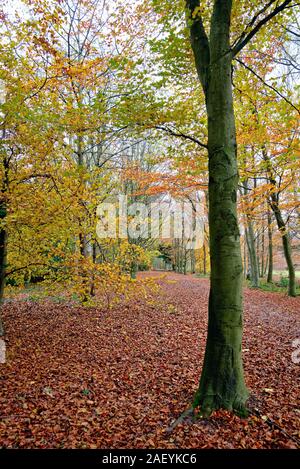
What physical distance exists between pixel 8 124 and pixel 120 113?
1.80 m

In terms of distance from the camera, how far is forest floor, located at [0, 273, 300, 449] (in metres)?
3.00

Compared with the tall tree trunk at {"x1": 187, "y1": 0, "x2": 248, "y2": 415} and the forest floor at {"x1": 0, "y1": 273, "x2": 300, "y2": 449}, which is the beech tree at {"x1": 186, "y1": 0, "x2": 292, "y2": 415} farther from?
the forest floor at {"x1": 0, "y1": 273, "x2": 300, "y2": 449}

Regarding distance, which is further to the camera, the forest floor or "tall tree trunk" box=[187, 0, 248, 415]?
"tall tree trunk" box=[187, 0, 248, 415]

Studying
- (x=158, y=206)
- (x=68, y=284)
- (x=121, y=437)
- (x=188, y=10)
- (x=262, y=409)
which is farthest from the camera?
(x=158, y=206)

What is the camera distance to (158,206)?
20.4 m

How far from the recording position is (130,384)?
4.25m

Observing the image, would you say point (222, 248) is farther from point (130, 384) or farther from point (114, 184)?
point (114, 184)

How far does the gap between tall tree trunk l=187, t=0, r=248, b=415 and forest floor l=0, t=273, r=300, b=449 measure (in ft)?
0.99

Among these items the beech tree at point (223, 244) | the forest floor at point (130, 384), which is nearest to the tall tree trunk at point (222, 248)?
the beech tree at point (223, 244)

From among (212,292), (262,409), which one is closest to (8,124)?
(212,292)

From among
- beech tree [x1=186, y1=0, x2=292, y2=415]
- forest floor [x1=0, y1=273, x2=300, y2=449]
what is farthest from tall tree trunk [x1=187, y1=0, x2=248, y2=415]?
forest floor [x1=0, y1=273, x2=300, y2=449]

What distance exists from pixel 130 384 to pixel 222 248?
2.61 metres

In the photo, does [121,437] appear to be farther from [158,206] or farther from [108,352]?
[158,206]

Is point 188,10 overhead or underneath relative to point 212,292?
overhead
